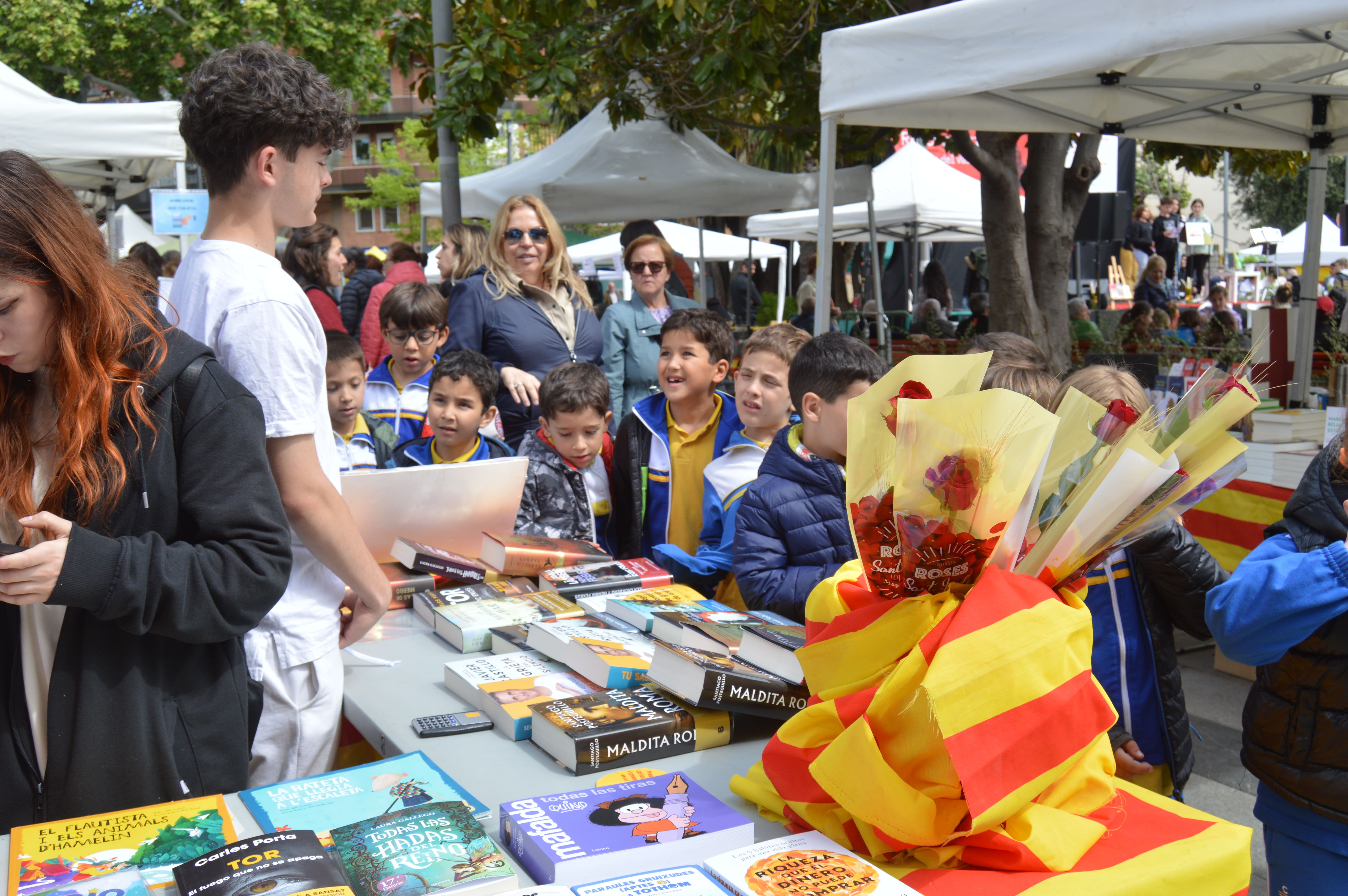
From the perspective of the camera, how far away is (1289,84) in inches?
212

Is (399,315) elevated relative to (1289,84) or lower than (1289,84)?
lower

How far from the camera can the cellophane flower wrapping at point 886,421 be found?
123cm

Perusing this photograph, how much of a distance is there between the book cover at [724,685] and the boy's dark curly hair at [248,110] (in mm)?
1104

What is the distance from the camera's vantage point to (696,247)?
17.6 m

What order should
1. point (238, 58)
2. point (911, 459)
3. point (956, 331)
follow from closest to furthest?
A: point (911, 459) → point (238, 58) → point (956, 331)

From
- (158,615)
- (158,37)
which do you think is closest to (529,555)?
(158,615)

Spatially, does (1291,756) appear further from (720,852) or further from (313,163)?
(313,163)

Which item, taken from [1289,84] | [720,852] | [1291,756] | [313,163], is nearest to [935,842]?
[720,852]

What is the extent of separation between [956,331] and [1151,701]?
27.2ft

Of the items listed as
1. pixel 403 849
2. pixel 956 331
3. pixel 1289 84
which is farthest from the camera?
pixel 956 331

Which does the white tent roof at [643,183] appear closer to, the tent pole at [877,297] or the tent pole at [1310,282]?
the tent pole at [877,297]

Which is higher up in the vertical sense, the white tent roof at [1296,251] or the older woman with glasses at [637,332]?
the white tent roof at [1296,251]

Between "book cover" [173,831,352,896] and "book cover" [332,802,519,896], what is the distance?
0.04 metres

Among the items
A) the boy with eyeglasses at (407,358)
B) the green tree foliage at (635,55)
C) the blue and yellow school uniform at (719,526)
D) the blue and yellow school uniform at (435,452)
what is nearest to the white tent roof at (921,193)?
the green tree foliage at (635,55)
